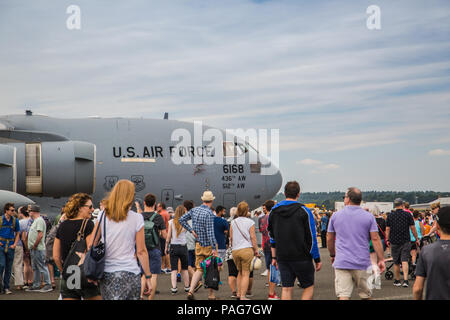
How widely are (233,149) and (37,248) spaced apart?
9.89 m

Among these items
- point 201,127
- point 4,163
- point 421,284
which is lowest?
point 421,284

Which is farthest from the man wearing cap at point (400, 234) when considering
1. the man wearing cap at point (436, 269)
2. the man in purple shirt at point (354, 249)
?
the man wearing cap at point (436, 269)

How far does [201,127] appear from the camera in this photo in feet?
69.7

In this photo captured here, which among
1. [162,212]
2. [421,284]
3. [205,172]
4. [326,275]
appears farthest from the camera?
[205,172]

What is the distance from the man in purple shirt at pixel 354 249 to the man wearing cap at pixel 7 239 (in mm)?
7614

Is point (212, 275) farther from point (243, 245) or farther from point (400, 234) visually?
point (400, 234)

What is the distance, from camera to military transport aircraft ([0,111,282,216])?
60.1ft

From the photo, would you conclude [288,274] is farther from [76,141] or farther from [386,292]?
[76,141]

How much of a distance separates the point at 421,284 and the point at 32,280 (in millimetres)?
10709

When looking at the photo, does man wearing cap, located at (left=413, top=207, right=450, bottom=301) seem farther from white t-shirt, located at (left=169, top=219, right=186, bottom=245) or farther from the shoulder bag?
white t-shirt, located at (left=169, top=219, right=186, bottom=245)

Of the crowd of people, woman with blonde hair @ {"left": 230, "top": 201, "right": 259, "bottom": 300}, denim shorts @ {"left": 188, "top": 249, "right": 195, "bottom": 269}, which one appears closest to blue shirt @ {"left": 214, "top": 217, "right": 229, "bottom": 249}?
the crowd of people

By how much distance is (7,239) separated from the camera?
12273mm

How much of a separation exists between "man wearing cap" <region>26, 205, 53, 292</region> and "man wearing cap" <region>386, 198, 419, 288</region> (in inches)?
308
